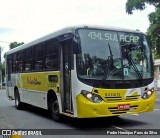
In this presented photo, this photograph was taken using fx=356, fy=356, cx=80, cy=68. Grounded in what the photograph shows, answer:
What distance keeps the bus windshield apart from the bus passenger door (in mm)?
728

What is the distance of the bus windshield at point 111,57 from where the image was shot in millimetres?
9945

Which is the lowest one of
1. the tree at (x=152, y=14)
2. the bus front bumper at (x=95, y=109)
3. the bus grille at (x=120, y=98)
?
the bus front bumper at (x=95, y=109)

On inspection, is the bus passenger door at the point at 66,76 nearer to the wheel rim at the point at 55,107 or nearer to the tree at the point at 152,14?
the wheel rim at the point at 55,107

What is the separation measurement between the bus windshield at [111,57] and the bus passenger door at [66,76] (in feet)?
2.39

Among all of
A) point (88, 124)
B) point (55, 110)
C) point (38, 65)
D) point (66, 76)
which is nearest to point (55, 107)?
point (55, 110)

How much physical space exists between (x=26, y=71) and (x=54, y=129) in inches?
208

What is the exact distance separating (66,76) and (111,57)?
1.55 m

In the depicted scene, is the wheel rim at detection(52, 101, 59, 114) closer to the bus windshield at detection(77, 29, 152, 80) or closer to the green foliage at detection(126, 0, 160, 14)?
the bus windshield at detection(77, 29, 152, 80)

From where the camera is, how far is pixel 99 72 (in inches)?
392

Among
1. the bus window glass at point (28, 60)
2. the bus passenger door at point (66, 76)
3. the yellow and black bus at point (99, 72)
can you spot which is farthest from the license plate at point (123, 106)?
the bus window glass at point (28, 60)

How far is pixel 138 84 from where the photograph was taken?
10406 millimetres

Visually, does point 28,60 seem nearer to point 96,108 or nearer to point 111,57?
point 111,57

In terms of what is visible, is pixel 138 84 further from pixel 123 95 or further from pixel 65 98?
pixel 65 98

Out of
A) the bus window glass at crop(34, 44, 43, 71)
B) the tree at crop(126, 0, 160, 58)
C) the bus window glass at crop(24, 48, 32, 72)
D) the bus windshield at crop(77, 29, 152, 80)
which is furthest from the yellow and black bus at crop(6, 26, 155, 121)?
the tree at crop(126, 0, 160, 58)
